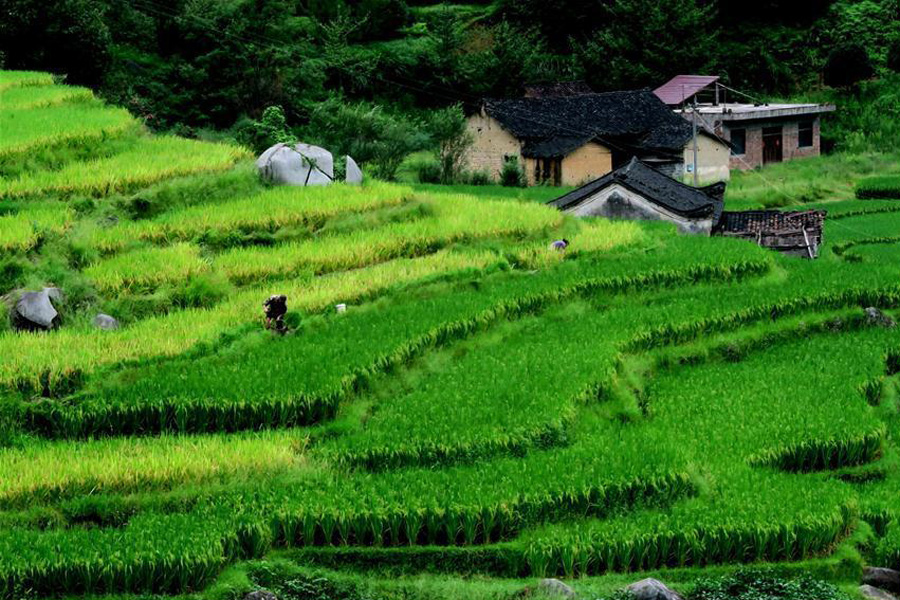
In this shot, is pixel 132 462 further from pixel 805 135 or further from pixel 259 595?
pixel 805 135

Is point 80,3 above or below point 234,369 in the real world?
above

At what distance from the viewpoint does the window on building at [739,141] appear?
40875mm

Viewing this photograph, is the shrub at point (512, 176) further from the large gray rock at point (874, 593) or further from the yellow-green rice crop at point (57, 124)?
the large gray rock at point (874, 593)

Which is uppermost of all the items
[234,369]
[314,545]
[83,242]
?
[83,242]

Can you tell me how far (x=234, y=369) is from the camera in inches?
520

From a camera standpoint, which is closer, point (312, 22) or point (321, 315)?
point (321, 315)

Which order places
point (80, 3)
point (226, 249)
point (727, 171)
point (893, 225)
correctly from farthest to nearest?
1. point (727, 171)
2. point (893, 225)
3. point (80, 3)
4. point (226, 249)

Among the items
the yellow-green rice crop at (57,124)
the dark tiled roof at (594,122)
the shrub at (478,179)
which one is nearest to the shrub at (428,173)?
the shrub at (478,179)

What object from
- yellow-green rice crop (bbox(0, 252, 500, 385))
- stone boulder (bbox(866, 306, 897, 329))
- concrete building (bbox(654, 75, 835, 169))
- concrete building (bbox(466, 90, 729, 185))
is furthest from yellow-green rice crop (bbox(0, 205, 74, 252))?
concrete building (bbox(654, 75, 835, 169))

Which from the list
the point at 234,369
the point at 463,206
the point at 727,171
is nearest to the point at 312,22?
the point at 727,171

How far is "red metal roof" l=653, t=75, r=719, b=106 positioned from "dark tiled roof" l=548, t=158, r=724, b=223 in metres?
16.5

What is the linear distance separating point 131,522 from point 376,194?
349 inches

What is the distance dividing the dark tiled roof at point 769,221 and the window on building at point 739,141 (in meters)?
15.6

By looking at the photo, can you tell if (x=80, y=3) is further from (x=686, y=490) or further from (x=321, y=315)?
(x=686, y=490)
